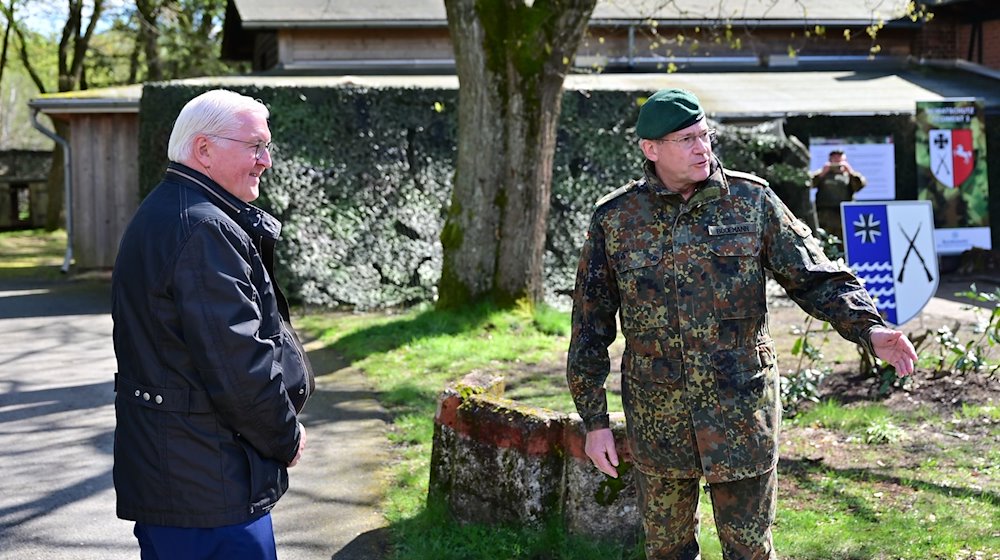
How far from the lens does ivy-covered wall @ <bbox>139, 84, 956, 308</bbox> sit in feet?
41.9

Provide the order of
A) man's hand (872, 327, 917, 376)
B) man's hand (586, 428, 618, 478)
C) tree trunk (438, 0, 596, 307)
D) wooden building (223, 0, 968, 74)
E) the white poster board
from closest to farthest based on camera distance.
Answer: man's hand (872, 327, 917, 376) < man's hand (586, 428, 618, 478) < tree trunk (438, 0, 596, 307) < the white poster board < wooden building (223, 0, 968, 74)

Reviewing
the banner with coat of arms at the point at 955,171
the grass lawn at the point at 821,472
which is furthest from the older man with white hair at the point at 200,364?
the banner with coat of arms at the point at 955,171

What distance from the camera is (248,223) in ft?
10.4

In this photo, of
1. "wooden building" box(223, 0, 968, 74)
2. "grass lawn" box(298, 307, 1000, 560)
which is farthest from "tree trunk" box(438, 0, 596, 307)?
"wooden building" box(223, 0, 968, 74)

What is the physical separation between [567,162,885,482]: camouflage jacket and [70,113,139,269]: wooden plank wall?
1378 centimetres

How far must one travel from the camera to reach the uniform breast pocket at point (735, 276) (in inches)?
139

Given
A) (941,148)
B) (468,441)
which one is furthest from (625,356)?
(941,148)

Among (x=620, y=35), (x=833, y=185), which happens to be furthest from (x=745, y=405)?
(x=620, y=35)

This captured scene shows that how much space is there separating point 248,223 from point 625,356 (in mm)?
1412

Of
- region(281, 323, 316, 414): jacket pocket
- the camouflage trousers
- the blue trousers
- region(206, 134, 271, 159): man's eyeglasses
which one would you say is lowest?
the camouflage trousers

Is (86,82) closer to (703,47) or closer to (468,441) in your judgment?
(703,47)

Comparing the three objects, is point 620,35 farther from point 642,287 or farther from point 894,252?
point 642,287

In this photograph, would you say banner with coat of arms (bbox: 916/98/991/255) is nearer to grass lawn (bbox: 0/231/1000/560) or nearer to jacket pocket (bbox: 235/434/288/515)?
grass lawn (bbox: 0/231/1000/560)

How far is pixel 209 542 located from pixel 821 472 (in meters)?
4.15
